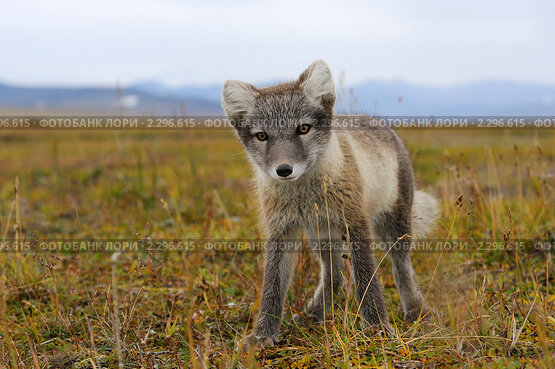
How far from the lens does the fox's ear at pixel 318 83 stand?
12.7 ft

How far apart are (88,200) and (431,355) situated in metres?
6.85

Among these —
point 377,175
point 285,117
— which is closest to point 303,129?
point 285,117

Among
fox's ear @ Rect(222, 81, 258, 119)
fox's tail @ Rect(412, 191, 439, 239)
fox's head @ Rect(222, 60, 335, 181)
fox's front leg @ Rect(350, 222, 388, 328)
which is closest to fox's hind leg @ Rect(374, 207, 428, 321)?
fox's tail @ Rect(412, 191, 439, 239)

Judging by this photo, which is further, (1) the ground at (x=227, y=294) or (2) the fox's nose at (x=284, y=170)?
(2) the fox's nose at (x=284, y=170)

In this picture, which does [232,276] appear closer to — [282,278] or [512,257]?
[282,278]

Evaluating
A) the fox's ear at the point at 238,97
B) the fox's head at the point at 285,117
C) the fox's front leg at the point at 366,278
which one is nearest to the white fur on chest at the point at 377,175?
the fox's front leg at the point at 366,278

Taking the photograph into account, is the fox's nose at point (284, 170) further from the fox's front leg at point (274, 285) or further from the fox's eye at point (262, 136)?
the fox's front leg at point (274, 285)

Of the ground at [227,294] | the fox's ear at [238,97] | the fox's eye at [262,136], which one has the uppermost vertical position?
the fox's ear at [238,97]

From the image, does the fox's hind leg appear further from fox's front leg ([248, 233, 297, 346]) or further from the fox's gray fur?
fox's front leg ([248, 233, 297, 346])

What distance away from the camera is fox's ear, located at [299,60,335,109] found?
3865 mm

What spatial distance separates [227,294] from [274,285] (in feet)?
2.99

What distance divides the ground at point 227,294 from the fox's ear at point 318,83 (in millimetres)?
1025

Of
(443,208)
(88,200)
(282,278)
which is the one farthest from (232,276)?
(88,200)

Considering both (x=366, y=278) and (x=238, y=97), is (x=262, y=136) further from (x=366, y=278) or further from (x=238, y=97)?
(x=366, y=278)
